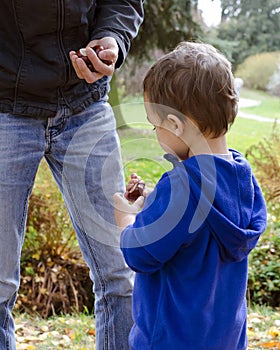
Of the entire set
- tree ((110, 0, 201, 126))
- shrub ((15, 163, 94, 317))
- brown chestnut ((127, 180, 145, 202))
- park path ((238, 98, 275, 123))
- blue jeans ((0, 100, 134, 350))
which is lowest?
park path ((238, 98, 275, 123))

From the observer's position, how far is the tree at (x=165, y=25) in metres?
7.02

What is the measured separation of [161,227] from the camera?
1635 mm

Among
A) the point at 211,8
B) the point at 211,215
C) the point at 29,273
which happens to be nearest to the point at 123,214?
the point at 211,215

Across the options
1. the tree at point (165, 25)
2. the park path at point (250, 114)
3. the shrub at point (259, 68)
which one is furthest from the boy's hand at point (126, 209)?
the shrub at point (259, 68)

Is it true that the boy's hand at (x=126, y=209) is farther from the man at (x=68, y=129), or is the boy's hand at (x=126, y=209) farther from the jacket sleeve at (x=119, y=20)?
the jacket sleeve at (x=119, y=20)

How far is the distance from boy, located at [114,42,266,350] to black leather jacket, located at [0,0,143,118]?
→ 1.47 ft

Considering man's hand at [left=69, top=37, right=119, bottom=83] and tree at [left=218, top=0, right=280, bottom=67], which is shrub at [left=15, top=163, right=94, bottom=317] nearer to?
man's hand at [left=69, top=37, right=119, bottom=83]

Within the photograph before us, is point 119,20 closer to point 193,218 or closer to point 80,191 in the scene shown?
point 80,191

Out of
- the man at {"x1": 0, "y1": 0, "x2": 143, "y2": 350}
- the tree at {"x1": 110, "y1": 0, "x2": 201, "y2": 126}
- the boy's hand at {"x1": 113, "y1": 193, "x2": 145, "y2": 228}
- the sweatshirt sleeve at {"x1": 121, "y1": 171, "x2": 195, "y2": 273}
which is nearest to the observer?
the sweatshirt sleeve at {"x1": 121, "y1": 171, "x2": 195, "y2": 273}

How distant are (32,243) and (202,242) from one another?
316 cm

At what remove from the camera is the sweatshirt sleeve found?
163cm

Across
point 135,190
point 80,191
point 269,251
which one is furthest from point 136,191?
point 269,251

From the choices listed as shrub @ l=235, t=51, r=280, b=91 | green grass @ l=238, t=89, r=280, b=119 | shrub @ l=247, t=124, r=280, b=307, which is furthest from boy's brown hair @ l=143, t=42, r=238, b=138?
shrub @ l=235, t=51, r=280, b=91

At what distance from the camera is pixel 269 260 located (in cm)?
477
